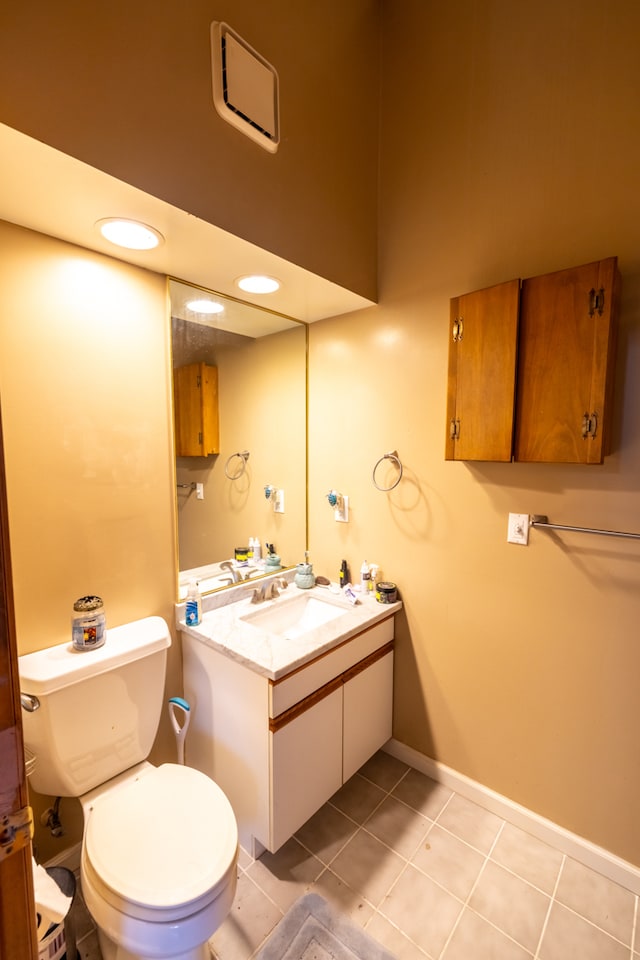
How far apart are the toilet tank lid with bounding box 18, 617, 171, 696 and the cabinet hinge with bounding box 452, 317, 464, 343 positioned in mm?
1539

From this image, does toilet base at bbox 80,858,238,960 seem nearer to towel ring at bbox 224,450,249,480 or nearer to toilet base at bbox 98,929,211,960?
toilet base at bbox 98,929,211,960

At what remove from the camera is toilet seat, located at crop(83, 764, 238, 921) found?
0.97 m

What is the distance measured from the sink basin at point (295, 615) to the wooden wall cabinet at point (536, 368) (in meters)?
0.98

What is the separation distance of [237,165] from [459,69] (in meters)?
1.08

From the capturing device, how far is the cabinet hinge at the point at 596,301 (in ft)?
3.90

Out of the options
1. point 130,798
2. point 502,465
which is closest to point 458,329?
point 502,465

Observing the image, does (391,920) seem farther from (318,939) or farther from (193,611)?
(193,611)

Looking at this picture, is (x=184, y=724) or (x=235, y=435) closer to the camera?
(x=184, y=724)

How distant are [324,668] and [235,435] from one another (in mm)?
1160

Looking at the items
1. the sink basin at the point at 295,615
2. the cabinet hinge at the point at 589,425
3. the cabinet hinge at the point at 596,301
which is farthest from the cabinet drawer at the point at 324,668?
the cabinet hinge at the point at 596,301

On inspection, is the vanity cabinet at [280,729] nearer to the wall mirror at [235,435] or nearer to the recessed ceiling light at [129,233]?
the wall mirror at [235,435]

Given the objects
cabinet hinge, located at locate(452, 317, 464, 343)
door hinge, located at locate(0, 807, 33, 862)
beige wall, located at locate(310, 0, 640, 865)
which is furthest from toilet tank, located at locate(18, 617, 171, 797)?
cabinet hinge, located at locate(452, 317, 464, 343)

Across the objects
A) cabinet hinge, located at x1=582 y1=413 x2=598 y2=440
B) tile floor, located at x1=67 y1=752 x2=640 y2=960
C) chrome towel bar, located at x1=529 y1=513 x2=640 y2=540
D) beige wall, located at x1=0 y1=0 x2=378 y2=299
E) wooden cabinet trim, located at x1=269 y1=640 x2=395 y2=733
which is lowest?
tile floor, located at x1=67 y1=752 x2=640 y2=960

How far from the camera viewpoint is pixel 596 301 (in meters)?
1.20
